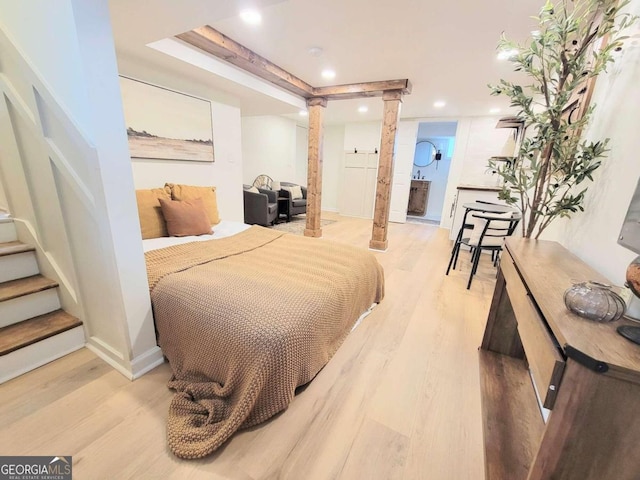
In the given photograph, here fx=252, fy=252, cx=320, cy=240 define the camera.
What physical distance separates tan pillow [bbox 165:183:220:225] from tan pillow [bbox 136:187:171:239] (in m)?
0.17

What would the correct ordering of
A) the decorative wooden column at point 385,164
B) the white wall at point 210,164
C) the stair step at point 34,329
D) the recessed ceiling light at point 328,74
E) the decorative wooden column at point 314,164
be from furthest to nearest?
the decorative wooden column at point 314,164
the decorative wooden column at point 385,164
the recessed ceiling light at point 328,74
the white wall at point 210,164
the stair step at point 34,329

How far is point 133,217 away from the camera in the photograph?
1.25m

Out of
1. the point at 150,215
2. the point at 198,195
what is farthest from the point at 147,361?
the point at 198,195

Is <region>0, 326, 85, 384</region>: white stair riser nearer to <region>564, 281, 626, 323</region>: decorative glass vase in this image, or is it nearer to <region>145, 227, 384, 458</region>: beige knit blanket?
<region>145, 227, 384, 458</region>: beige knit blanket

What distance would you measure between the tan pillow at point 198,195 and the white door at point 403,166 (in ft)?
12.8

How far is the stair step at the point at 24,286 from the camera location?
1471 mm

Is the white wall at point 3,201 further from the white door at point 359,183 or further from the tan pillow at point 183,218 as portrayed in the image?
the white door at point 359,183

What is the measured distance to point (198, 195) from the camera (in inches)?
103

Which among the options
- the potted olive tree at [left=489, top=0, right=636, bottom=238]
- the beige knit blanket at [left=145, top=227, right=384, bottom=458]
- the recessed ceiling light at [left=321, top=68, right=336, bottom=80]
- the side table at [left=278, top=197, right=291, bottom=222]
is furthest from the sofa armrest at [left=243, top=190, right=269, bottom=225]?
the potted olive tree at [left=489, top=0, right=636, bottom=238]

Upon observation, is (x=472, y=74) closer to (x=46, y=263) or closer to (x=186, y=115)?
(x=186, y=115)

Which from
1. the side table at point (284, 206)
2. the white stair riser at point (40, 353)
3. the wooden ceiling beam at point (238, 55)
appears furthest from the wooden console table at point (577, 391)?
the side table at point (284, 206)

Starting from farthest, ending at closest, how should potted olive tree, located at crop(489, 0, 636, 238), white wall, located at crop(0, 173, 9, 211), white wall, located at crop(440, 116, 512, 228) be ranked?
1. white wall, located at crop(440, 116, 512, 228)
2. white wall, located at crop(0, 173, 9, 211)
3. potted olive tree, located at crop(489, 0, 636, 238)

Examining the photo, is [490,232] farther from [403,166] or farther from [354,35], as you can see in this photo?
[403,166]

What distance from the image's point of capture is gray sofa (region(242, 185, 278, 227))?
4582 mm
